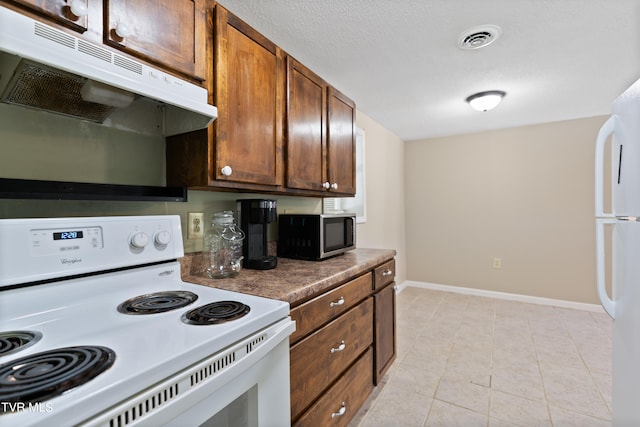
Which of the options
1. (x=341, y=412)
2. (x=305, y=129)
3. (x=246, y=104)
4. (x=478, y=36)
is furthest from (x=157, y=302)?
(x=478, y=36)

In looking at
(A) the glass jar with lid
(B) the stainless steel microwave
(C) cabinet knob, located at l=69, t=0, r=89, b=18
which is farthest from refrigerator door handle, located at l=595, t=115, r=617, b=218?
(C) cabinet knob, located at l=69, t=0, r=89, b=18

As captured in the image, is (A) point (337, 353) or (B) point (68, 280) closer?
(B) point (68, 280)

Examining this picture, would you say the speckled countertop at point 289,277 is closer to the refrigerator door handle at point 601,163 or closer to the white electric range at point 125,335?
the white electric range at point 125,335

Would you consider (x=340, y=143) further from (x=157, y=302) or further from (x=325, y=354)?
(x=157, y=302)

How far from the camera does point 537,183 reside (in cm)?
349

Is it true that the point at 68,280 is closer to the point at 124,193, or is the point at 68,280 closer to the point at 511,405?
the point at 124,193

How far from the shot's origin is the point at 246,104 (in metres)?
1.31

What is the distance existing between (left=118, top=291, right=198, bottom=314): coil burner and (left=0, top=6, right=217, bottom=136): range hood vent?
2.08 feet

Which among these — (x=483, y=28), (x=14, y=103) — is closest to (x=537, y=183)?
(x=483, y=28)

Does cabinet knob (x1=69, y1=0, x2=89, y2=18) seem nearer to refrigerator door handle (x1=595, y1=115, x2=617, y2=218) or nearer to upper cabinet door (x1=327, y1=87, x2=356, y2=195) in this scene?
upper cabinet door (x1=327, y1=87, x2=356, y2=195)

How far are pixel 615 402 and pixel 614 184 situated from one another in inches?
35.2

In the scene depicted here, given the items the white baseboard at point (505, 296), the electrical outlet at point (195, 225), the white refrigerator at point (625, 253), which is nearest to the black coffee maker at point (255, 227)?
the electrical outlet at point (195, 225)

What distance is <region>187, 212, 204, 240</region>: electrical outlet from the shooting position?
1.39 meters

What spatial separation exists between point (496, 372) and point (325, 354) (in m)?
1.55
